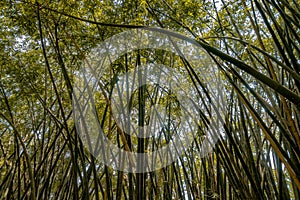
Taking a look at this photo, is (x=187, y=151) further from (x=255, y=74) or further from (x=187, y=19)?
(x=255, y=74)

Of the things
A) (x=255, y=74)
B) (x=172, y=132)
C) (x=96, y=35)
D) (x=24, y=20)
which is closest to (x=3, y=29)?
(x=24, y=20)

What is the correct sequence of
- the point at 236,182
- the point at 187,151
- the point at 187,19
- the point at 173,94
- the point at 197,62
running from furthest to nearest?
the point at 187,151
the point at 173,94
the point at 197,62
the point at 187,19
the point at 236,182

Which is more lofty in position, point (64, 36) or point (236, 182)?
point (64, 36)

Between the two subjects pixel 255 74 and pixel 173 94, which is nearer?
pixel 255 74

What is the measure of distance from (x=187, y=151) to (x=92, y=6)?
95.5 inches

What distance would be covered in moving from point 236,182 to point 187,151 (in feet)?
6.39

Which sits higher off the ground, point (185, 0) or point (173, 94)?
point (185, 0)

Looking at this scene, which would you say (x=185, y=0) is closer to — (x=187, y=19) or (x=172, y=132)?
(x=187, y=19)

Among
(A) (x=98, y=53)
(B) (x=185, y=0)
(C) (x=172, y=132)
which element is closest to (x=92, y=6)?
Result: (A) (x=98, y=53)

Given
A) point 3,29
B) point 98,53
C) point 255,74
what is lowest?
point 255,74

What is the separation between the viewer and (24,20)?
9.94ft

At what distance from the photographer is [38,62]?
161 inches

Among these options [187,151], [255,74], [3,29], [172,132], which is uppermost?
[3,29]

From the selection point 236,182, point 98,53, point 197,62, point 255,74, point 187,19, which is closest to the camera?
point 255,74
